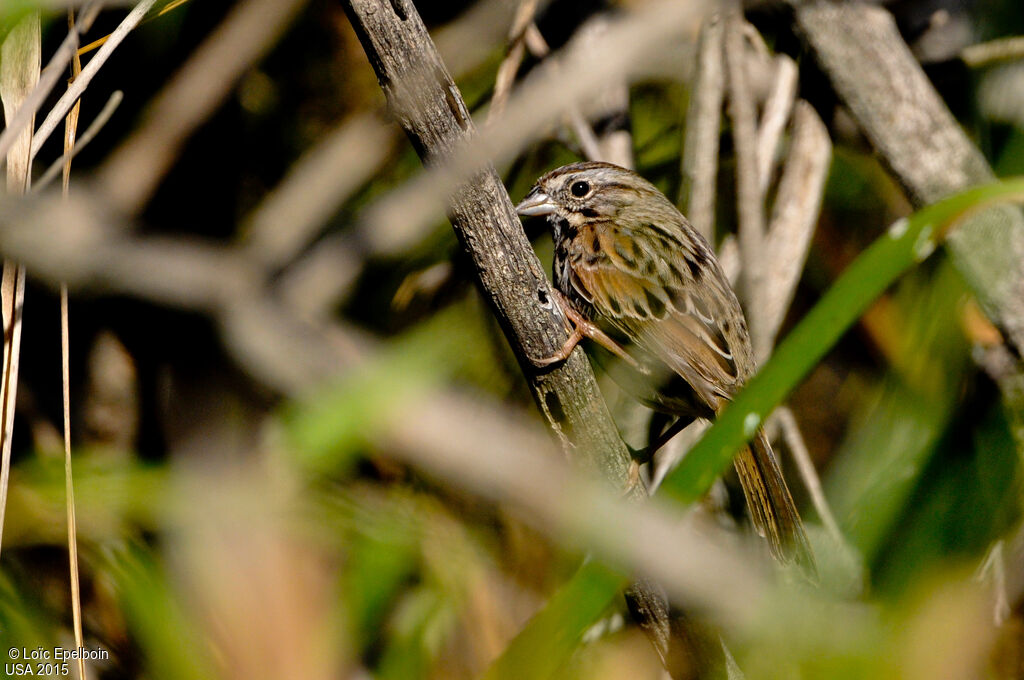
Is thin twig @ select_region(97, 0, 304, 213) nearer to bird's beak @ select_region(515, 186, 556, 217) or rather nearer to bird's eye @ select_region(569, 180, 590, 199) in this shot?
bird's beak @ select_region(515, 186, 556, 217)

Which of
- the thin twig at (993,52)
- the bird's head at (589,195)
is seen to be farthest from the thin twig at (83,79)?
the thin twig at (993,52)

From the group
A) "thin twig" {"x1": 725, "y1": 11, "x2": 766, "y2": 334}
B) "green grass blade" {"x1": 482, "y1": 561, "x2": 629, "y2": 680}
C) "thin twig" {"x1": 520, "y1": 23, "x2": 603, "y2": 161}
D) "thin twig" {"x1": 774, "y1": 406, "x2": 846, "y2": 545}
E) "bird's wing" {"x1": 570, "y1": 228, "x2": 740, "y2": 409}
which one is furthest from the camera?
"thin twig" {"x1": 520, "y1": 23, "x2": 603, "y2": 161}

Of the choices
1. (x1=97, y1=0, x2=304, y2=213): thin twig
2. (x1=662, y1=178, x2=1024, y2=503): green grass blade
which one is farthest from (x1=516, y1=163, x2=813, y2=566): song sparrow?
(x1=97, y1=0, x2=304, y2=213): thin twig

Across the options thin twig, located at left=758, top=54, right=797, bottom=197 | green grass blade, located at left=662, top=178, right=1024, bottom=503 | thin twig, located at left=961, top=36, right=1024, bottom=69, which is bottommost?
green grass blade, located at left=662, top=178, right=1024, bottom=503

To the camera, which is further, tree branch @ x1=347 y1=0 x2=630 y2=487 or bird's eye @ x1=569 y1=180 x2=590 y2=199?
bird's eye @ x1=569 y1=180 x2=590 y2=199

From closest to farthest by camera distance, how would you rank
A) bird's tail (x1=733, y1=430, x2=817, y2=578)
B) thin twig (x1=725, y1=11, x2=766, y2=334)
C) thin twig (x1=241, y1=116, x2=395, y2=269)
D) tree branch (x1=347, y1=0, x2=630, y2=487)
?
1. tree branch (x1=347, y1=0, x2=630, y2=487)
2. bird's tail (x1=733, y1=430, x2=817, y2=578)
3. thin twig (x1=725, y1=11, x2=766, y2=334)
4. thin twig (x1=241, y1=116, x2=395, y2=269)

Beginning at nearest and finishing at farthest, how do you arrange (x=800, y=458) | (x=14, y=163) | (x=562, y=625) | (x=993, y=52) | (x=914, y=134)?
(x=562, y=625) → (x=14, y=163) → (x=800, y=458) → (x=914, y=134) → (x=993, y=52)

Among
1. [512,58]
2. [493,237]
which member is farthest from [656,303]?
[493,237]

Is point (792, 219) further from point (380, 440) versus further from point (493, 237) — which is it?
point (493, 237)

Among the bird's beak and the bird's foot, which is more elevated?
the bird's beak

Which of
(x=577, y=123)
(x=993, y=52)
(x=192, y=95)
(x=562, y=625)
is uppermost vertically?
(x=192, y=95)
